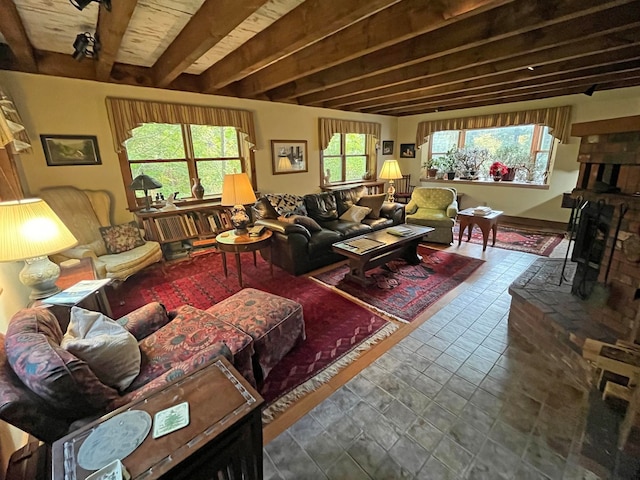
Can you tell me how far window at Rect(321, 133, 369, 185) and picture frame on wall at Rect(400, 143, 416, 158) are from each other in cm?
101

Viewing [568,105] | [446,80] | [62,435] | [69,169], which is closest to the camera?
[62,435]

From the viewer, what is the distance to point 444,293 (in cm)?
305

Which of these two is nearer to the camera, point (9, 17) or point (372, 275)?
point (9, 17)

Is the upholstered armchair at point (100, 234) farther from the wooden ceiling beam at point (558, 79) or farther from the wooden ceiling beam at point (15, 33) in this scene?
the wooden ceiling beam at point (558, 79)

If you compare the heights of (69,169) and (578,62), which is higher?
(578,62)

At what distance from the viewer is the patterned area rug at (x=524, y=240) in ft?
14.2

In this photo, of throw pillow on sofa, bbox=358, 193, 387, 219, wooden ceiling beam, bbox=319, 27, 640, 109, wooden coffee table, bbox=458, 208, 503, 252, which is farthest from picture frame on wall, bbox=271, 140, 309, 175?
wooden coffee table, bbox=458, 208, 503, 252

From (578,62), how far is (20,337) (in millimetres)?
5079

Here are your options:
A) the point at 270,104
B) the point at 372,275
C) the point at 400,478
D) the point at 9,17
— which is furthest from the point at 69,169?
the point at 400,478

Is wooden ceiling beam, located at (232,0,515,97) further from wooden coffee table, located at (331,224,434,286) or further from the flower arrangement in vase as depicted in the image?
the flower arrangement in vase

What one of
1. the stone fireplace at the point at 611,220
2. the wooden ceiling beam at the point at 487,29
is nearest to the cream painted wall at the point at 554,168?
the wooden ceiling beam at the point at 487,29

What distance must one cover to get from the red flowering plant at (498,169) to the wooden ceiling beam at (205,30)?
5.79 meters

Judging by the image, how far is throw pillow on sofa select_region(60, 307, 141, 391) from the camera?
1229 mm

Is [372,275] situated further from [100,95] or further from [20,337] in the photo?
[100,95]
